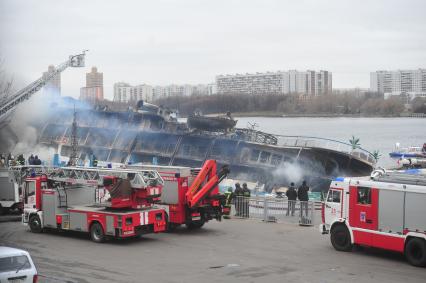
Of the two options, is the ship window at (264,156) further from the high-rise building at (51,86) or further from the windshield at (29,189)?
the high-rise building at (51,86)

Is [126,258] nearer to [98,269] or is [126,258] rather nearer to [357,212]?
[98,269]

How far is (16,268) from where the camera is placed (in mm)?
10203

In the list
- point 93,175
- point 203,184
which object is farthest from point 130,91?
point 93,175

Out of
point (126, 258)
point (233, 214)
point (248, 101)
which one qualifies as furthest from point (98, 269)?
point (248, 101)

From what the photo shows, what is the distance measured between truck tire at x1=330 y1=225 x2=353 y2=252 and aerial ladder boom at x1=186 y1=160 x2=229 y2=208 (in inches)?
187

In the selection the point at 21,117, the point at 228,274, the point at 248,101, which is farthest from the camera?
the point at 248,101

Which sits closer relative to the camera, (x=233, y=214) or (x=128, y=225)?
(x=128, y=225)

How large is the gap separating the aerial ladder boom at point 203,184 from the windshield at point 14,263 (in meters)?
9.29

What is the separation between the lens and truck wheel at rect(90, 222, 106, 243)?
17422 mm

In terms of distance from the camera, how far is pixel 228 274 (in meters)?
13.4

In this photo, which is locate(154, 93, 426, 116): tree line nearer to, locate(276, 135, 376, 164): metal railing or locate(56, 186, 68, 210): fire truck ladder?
locate(276, 135, 376, 164): metal railing

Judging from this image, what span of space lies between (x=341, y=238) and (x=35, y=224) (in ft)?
34.8

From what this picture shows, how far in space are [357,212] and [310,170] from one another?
2104 cm

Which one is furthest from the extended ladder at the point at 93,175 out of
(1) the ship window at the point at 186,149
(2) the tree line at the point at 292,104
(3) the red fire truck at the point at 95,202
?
(2) the tree line at the point at 292,104
